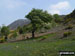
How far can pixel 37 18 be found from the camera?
6544 centimetres

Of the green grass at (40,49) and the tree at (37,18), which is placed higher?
the tree at (37,18)

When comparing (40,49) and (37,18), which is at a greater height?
(37,18)

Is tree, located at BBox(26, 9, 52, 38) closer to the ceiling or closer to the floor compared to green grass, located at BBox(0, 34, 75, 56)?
closer to the ceiling

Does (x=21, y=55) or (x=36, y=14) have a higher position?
(x=36, y=14)

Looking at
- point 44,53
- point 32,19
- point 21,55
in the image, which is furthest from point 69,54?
point 32,19

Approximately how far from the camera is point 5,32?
3460 inches

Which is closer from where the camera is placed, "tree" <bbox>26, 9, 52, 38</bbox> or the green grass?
the green grass


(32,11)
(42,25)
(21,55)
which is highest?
(32,11)

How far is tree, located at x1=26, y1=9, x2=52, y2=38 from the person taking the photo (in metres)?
65.8

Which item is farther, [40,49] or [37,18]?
[37,18]

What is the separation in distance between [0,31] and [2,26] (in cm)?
268

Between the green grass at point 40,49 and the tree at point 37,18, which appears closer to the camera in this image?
the green grass at point 40,49

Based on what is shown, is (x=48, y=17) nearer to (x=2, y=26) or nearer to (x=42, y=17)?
(x=42, y=17)

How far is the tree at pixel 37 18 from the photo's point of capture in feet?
216
